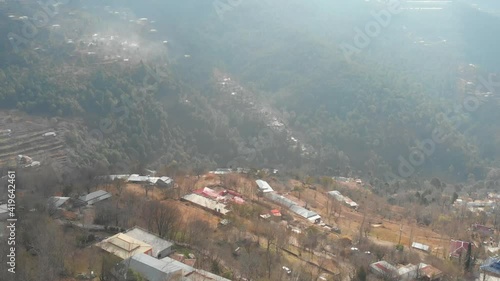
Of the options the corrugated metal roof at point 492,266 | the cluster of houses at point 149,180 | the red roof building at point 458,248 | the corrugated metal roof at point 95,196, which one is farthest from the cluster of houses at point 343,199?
the corrugated metal roof at point 95,196

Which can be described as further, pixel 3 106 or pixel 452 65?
pixel 452 65

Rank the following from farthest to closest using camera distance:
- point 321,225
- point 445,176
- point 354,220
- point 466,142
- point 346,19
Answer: point 346,19 < point 466,142 < point 445,176 < point 354,220 < point 321,225

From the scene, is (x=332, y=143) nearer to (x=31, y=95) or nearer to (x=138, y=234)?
(x=31, y=95)

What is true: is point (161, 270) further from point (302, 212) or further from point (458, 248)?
point (458, 248)

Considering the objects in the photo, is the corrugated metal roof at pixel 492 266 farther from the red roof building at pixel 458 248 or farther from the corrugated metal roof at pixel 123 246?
the corrugated metal roof at pixel 123 246

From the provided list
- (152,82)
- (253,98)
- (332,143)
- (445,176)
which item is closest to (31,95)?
(152,82)

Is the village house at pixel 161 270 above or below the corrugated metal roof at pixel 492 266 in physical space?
above

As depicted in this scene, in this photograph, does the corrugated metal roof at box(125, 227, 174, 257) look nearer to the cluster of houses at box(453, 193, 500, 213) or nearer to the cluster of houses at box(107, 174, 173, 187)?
the cluster of houses at box(107, 174, 173, 187)
